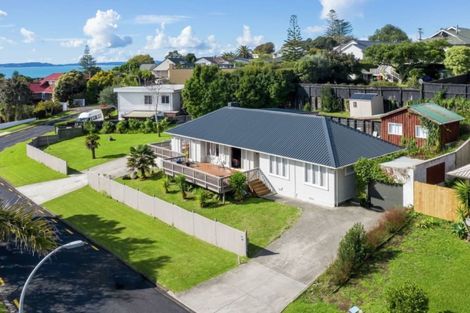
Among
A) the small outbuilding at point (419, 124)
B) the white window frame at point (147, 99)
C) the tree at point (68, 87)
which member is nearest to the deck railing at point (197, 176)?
the small outbuilding at point (419, 124)

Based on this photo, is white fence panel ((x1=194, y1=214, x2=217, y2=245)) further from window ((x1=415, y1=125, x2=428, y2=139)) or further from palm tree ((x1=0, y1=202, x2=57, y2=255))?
window ((x1=415, y1=125, x2=428, y2=139))

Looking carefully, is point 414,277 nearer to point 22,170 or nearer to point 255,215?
point 255,215

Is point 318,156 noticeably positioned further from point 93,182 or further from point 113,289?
point 93,182

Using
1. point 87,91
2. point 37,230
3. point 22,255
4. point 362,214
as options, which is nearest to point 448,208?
point 362,214

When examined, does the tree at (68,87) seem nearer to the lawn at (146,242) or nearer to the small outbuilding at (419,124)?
the lawn at (146,242)

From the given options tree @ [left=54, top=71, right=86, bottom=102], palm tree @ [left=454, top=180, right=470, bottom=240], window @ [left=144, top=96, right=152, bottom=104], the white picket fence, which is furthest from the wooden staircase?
tree @ [left=54, top=71, right=86, bottom=102]
